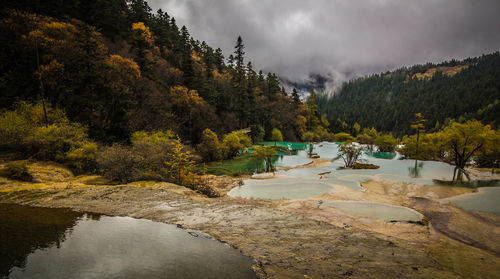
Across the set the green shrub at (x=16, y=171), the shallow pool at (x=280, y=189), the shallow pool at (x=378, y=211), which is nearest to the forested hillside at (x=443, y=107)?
the shallow pool at (x=280, y=189)

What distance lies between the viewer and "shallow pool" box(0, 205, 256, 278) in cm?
499

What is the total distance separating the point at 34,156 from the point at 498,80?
232 metres

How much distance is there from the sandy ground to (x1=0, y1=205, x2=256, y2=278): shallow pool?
69 centimetres

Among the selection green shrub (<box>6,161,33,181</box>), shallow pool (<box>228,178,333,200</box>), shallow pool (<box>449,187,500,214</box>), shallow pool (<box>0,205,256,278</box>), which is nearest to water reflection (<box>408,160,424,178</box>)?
shallow pool (<box>449,187,500,214</box>)

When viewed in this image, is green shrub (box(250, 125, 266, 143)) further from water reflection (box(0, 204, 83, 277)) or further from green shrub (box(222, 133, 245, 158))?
water reflection (box(0, 204, 83, 277))

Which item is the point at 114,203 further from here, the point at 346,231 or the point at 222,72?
the point at 222,72

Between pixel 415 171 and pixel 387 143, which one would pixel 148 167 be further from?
pixel 387 143

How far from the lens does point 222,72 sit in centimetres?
6650

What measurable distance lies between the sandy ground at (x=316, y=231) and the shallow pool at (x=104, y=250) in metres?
0.69

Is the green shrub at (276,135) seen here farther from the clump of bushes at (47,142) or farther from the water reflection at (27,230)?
the water reflection at (27,230)

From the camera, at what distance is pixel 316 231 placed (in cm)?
746

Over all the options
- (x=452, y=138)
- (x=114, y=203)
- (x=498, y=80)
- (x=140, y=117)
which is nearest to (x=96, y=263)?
(x=114, y=203)

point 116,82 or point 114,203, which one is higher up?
point 116,82

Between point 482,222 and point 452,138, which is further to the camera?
point 452,138
